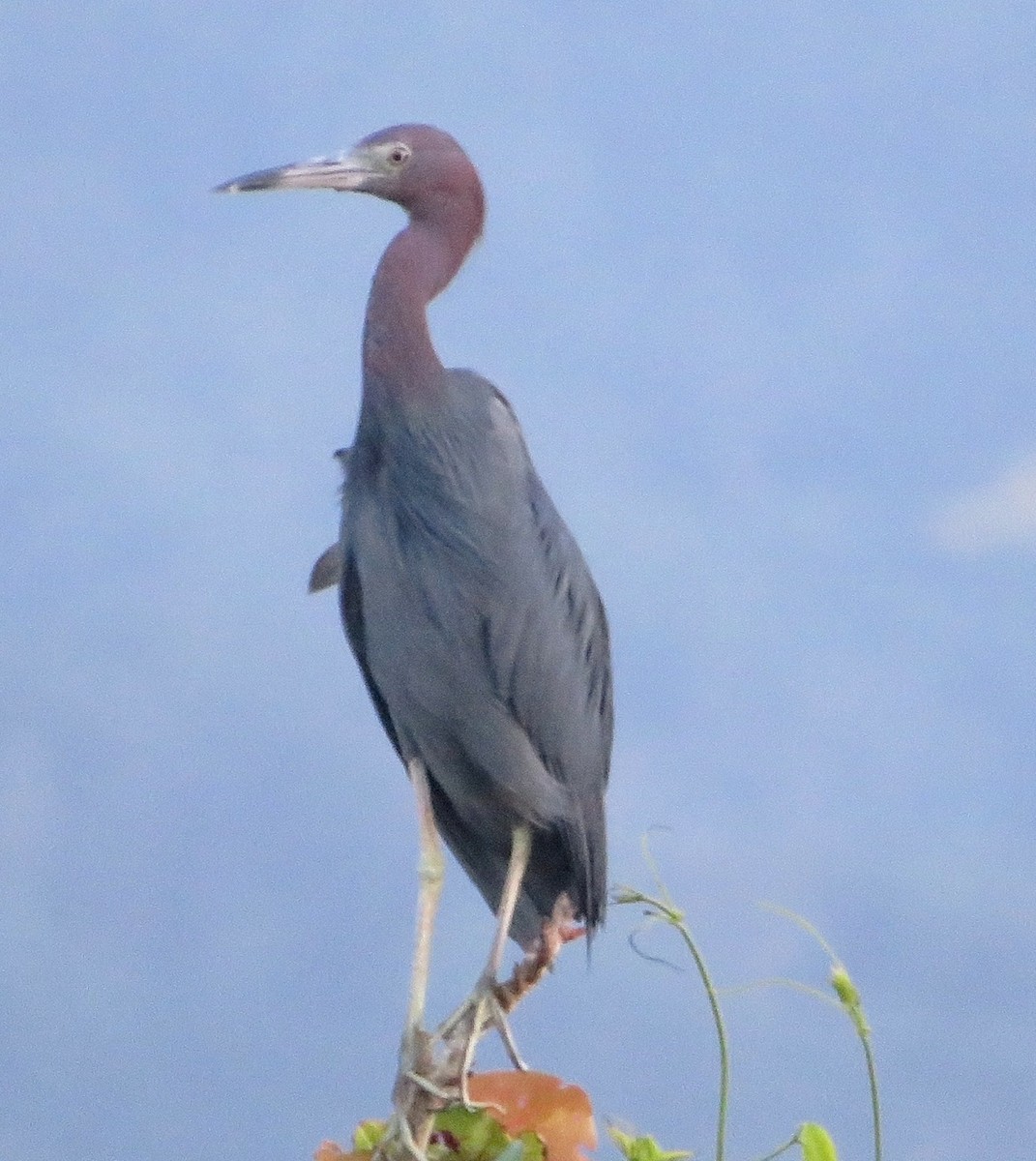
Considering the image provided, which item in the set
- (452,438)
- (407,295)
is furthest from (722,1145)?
(407,295)

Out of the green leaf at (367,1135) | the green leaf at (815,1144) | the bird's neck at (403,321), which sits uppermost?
the bird's neck at (403,321)

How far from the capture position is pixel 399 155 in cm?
242

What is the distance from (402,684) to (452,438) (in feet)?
1.11

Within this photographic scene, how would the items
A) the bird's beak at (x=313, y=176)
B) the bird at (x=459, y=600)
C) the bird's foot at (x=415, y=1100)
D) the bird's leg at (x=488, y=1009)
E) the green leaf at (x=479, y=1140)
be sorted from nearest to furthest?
the green leaf at (x=479, y=1140), the bird's foot at (x=415, y=1100), the bird's leg at (x=488, y=1009), the bird at (x=459, y=600), the bird's beak at (x=313, y=176)

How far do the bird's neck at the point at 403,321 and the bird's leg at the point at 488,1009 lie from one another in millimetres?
636

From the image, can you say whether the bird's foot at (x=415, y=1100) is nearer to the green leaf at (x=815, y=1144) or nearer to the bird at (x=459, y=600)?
the bird at (x=459, y=600)

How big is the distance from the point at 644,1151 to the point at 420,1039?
49 centimetres

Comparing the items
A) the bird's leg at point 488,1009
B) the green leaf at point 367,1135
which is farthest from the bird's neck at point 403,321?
the green leaf at point 367,1135

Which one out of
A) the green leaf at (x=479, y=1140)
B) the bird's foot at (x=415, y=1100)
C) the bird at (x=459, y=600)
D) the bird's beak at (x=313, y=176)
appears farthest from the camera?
the bird's beak at (x=313, y=176)

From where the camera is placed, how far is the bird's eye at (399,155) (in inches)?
95.1

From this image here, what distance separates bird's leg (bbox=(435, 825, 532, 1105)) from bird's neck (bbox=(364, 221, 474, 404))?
0.64 m

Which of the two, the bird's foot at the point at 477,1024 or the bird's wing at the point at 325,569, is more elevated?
the bird's wing at the point at 325,569

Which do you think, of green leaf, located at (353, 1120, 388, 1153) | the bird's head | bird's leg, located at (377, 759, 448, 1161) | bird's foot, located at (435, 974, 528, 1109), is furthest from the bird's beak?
green leaf, located at (353, 1120, 388, 1153)

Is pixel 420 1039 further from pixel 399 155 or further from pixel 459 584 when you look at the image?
pixel 399 155
